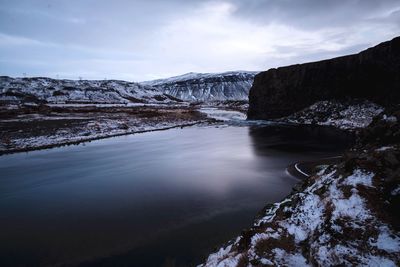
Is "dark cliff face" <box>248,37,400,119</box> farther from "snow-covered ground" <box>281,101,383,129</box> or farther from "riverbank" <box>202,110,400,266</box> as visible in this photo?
"riverbank" <box>202,110,400,266</box>

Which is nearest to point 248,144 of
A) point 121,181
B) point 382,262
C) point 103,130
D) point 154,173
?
point 154,173

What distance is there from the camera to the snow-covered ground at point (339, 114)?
42906 mm

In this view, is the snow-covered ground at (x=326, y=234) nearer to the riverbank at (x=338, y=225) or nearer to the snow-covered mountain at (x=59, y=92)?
the riverbank at (x=338, y=225)

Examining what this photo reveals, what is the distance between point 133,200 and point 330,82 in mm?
53001

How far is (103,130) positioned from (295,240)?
37.9 meters

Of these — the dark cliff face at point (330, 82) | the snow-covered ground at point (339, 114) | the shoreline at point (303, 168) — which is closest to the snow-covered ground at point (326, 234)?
the shoreline at point (303, 168)

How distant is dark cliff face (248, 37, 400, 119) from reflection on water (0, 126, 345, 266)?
2812cm

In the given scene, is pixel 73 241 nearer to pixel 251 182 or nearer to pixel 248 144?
pixel 251 182

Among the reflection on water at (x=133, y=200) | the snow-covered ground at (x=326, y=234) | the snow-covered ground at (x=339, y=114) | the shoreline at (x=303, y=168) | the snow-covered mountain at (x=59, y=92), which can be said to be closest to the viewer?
the snow-covered ground at (x=326, y=234)

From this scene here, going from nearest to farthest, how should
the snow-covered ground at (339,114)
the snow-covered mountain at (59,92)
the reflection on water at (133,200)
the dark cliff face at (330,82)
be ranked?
the reflection on water at (133,200)
the snow-covered ground at (339,114)
the dark cliff face at (330,82)
the snow-covered mountain at (59,92)

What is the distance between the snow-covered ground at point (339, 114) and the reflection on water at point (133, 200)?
18.4 m

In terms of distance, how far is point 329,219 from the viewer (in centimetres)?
719

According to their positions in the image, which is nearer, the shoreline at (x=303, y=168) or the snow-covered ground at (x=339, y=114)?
the shoreline at (x=303, y=168)

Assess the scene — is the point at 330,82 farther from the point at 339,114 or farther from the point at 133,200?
the point at 133,200
